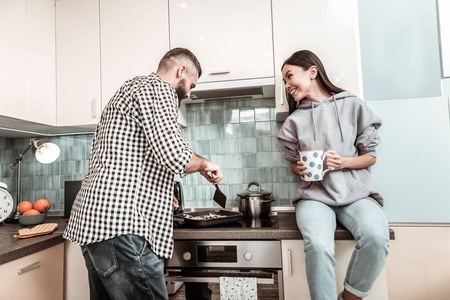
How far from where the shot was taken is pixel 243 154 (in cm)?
192

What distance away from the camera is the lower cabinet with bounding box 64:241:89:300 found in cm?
144

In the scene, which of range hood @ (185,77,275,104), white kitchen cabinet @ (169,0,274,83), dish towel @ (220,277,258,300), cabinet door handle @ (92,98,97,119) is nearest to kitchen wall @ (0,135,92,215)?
cabinet door handle @ (92,98,97,119)

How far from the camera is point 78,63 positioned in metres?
1.80

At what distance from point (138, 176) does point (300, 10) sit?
123 centimetres

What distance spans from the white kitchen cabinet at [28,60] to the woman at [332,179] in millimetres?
1413

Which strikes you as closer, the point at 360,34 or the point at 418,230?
the point at 418,230

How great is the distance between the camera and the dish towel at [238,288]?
4.05ft

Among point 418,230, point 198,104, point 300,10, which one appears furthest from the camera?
point 198,104

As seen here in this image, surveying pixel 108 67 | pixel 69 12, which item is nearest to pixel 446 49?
pixel 108 67

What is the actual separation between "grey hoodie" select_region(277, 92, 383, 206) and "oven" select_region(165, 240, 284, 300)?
320mm

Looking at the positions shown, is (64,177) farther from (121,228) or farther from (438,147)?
(438,147)

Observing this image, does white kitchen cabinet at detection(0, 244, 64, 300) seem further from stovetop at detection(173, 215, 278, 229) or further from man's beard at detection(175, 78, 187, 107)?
man's beard at detection(175, 78, 187, 107)

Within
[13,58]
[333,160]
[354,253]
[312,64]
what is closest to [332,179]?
[333,160]

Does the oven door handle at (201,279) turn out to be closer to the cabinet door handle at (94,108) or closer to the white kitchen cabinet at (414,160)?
the white kitchen cabinet at (414,160)
